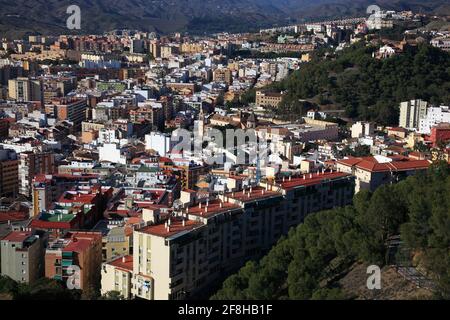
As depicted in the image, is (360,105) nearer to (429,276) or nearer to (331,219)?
(331,219)

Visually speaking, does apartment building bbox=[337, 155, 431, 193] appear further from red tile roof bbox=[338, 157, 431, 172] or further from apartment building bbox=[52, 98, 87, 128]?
apartment building bbox=[52, 98, 87, 128]

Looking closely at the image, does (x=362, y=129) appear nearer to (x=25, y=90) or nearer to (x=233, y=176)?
(x=233, y=176)

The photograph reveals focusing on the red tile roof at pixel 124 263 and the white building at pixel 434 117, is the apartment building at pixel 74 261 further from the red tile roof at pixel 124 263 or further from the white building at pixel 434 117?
the white building at pixel 434 117

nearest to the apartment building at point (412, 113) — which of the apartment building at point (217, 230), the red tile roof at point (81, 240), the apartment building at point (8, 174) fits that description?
the apartment building at point (217, 230)

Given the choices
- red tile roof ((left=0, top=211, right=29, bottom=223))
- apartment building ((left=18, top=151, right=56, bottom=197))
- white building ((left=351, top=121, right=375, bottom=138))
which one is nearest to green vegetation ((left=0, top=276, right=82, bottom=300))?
red tile roof ((left=0, top=211, right=29, bottom=223))

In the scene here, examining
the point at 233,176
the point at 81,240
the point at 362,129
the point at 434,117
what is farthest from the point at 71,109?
the point at 81,240

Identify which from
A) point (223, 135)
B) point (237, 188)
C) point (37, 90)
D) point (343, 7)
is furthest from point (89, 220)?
point (343, 7)

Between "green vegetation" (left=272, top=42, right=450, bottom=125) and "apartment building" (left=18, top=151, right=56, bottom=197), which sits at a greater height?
"green vegetation" (left=272, top=42, right=450, bottom=125)
